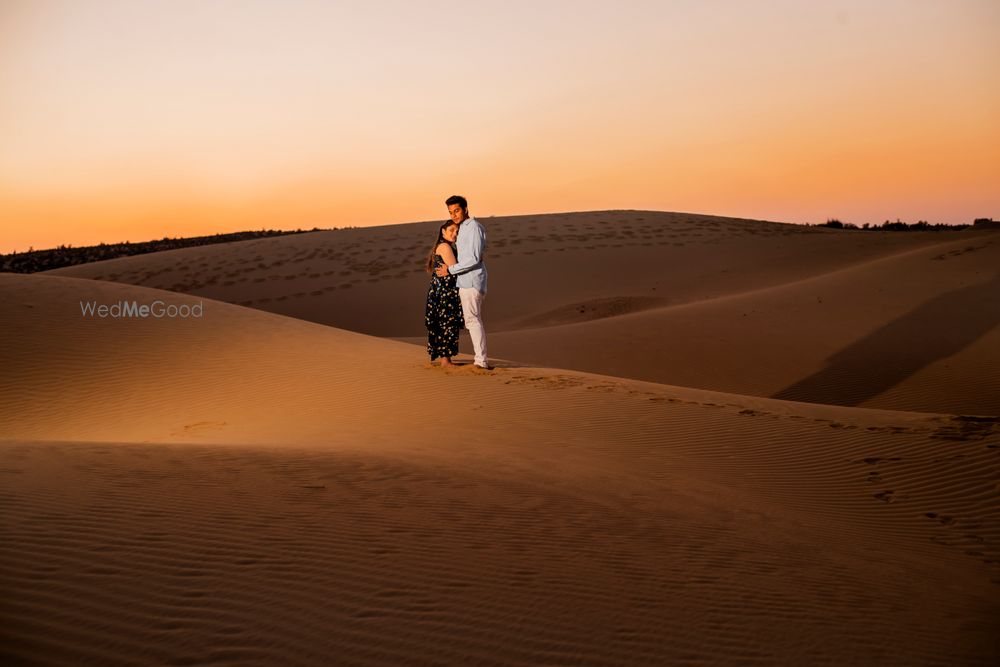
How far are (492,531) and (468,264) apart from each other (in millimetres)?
5962

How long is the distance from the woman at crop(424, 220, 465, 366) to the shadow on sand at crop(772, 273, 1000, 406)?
6577mm

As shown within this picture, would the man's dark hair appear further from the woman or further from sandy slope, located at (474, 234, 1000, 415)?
sandy slope, located at (474, 234, 1000, 415)

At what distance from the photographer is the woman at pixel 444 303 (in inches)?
416

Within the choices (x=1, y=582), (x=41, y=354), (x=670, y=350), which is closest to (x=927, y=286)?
(x=670, y=350)

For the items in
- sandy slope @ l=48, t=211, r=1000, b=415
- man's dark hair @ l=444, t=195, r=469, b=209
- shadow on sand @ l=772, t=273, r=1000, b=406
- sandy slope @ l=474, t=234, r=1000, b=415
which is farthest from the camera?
sandy slope @ l=48, t=211, r=1000, b=415

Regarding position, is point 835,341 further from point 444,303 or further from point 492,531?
point 492,531

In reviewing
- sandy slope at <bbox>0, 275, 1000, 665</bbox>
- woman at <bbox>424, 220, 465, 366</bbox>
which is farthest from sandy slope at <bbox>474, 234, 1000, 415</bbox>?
woman at <bbox>424, 220, 465, 366</bbox>

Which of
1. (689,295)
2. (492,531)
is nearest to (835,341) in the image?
(689,295)

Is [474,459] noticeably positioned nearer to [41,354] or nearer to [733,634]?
[733,634]

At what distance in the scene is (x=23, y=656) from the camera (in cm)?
265

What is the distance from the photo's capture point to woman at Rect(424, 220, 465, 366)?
10.6 meters

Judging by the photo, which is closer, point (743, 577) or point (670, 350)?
point (743, 577)

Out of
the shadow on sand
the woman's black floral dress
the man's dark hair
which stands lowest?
the shadow on sand

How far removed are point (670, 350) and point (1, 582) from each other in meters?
14.9
